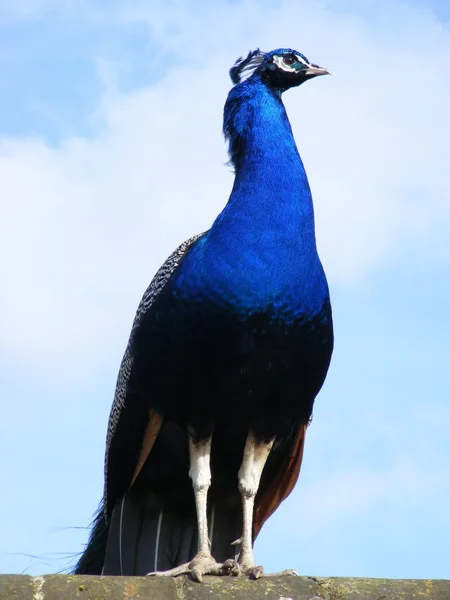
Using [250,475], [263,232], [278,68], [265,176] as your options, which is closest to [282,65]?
[278,68]

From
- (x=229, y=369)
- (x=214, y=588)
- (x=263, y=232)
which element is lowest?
(x=214, y=588)

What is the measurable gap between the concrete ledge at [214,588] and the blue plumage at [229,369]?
814 millimetres

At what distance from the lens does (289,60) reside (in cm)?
643

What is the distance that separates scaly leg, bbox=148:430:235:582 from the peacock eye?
230cm

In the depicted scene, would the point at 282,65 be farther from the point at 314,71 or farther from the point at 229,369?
the point at 229,369

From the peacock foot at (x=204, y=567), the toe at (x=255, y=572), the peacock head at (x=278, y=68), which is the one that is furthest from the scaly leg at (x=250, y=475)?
the peacock head at (x=278, y=68)

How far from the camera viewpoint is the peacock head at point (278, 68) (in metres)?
6.29

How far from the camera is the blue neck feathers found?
5176mm

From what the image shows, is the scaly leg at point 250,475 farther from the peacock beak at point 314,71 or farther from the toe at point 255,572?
the peacock beak at point 314,71

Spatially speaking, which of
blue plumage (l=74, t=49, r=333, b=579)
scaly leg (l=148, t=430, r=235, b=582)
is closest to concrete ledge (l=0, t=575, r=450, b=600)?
scaly leg (l=148, t=430, r=235, b=582)

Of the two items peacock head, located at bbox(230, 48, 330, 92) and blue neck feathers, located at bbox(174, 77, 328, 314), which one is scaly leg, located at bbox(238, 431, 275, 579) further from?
peacock head, located at bbox(230, 48, 330, 92)

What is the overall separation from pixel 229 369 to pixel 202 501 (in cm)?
62

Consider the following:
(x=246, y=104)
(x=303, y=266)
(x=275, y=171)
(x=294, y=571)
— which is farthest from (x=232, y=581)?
(x=246, y=104)

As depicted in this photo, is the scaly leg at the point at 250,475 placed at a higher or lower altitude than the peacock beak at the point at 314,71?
lower
